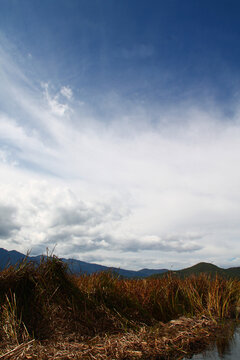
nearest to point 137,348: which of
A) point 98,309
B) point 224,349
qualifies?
point 224,349

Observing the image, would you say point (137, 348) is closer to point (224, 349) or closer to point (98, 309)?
point (224, 349)

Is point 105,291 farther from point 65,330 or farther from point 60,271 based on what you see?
point 65,330

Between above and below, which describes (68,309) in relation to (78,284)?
below

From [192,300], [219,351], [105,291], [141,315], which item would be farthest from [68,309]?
[219,351]

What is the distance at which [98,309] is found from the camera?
7.46 meters

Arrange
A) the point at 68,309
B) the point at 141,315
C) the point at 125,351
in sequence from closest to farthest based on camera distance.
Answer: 1. the point at 125,351
2. the point at 68,309
3. the point at 141,315

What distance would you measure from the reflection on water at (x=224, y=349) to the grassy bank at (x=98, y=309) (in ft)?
0.81

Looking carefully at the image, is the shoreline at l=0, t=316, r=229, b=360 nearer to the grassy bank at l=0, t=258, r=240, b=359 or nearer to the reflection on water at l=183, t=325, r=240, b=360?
the grassy bank at l=0, t=258, r=240, b=359

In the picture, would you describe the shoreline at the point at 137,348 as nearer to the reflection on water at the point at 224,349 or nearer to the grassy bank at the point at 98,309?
the grassy bank at the point at 98,309

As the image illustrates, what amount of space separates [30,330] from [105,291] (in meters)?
2.75

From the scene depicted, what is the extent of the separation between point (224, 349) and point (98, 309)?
4.57 meters

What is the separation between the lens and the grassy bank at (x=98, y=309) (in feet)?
15.1

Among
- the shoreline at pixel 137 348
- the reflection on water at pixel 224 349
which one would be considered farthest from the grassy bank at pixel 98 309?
→ the reflection on water at pixel 224 349

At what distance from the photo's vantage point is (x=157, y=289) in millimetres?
8750
